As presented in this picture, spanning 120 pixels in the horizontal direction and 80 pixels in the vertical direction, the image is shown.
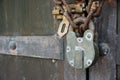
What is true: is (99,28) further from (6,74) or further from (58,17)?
(6,74)

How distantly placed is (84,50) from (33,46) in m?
0.29

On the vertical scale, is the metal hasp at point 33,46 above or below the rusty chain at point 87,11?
below

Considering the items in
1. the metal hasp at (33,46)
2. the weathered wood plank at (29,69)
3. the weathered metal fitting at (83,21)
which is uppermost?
the weathered metal fitting at (83,21)

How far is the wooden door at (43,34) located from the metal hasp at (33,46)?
0.03m

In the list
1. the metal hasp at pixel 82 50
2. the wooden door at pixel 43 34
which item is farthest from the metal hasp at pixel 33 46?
the metal hasp at pixel 82 50

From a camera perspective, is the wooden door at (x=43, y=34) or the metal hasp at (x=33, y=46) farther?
the metal hasp at (x=33, y=46)

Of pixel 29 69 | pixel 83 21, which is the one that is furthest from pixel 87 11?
pixel 29 69

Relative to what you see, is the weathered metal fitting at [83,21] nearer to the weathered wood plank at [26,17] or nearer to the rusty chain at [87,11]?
the rusty chain at [87,11]

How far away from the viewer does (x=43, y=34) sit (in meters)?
0.98

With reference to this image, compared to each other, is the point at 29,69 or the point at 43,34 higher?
the point at 43,34

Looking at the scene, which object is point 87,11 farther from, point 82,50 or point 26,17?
point 26,17

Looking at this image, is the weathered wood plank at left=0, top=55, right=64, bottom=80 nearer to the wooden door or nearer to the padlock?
the wooden door

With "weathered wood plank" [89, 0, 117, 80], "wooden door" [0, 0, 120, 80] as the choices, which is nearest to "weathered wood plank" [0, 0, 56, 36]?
"wooden door" [0, 0, 120, 80]

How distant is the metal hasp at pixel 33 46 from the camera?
34.5 inches
